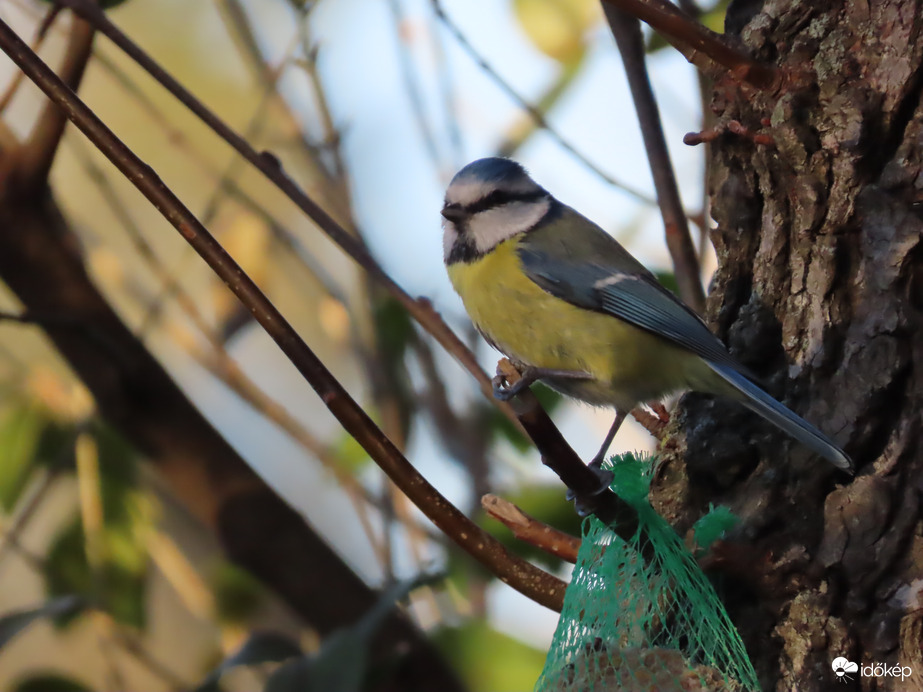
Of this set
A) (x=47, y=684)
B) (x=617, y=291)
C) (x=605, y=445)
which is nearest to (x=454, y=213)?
(x=617, y=291)

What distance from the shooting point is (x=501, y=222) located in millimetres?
1467

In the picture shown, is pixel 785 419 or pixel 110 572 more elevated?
pixel 785 419

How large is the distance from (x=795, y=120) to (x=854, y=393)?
0.33m

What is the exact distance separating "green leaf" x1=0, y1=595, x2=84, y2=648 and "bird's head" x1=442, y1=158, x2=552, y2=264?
820 millimetres

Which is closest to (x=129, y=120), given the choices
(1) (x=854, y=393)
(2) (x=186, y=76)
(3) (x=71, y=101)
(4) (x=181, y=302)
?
(2) (x=186, y=76)

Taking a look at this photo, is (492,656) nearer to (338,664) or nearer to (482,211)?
(338,664)

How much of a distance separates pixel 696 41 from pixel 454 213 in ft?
1.94

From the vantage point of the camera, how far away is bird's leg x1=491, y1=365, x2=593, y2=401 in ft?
2.81

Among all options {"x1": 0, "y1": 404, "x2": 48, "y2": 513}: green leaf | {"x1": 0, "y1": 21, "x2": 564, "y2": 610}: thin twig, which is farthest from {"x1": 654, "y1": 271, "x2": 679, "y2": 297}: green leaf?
{"x1": 0, "y1": 404, "x2": 48, "y2": 513}: green leaf

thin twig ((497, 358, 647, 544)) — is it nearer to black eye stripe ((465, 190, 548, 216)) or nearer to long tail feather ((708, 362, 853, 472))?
long tail feather ((708, 362, 853, 472))

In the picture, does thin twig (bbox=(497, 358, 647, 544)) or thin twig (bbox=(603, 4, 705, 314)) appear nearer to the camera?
thin twig (bbox=(497, 358, 647, 544))

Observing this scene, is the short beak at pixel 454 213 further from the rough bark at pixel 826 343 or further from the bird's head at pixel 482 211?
the rough bark at pixel 826 343

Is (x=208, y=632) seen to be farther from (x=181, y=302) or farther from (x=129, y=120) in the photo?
(x=129, y=120)

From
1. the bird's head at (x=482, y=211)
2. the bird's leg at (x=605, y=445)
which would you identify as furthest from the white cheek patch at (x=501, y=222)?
the bird's leg at (x=605, y=445)
